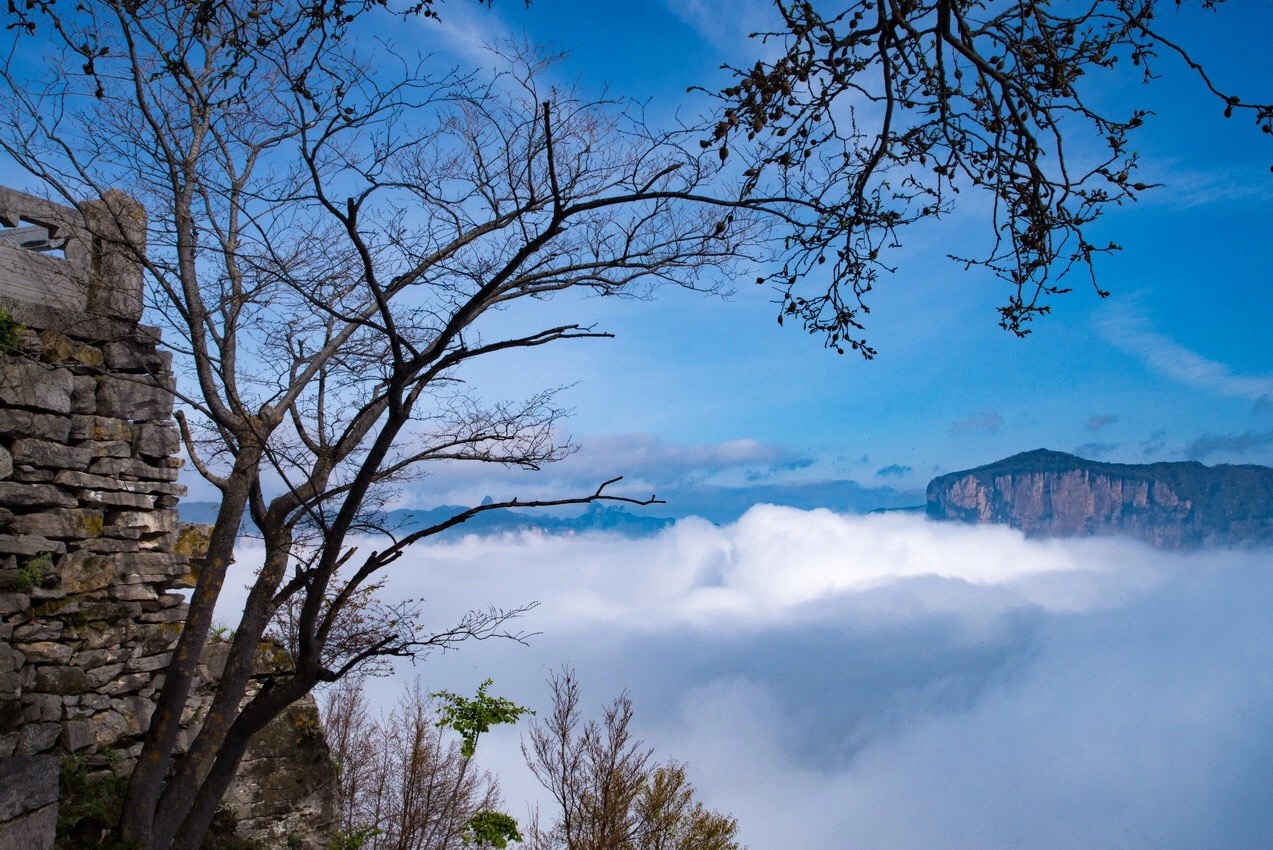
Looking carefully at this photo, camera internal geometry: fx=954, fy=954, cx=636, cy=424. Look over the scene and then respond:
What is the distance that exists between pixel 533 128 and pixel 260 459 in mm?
2978

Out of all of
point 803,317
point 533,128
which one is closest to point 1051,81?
point 803,317

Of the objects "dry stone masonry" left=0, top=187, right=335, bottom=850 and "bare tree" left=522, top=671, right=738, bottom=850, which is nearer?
"dry stone masonry" left=0, top=187, right=335, bottom=850

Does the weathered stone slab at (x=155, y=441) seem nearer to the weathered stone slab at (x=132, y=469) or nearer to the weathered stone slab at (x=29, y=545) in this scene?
the weathered stone slab at (x=132, y=469)

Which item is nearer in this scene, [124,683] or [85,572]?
[85,572]

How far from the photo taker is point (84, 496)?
6977 millimetres

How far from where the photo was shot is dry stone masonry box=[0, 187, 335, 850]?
6.61 metres

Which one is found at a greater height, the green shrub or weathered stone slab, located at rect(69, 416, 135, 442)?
weathered stone slab, located at rect(69, 416, 135, 442)

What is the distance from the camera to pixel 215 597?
6523 millimetres

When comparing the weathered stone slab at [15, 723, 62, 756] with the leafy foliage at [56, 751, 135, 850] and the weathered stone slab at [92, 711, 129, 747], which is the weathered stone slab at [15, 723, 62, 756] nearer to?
the leafy foliage at [56, 751, 135, 850]

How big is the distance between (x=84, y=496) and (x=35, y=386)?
0.86 meters

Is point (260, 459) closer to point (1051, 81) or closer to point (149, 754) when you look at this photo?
point (149, 754)

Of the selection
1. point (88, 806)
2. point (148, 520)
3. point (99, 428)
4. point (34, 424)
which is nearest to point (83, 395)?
point (99, 428)

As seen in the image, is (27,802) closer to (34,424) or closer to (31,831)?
(31,831)

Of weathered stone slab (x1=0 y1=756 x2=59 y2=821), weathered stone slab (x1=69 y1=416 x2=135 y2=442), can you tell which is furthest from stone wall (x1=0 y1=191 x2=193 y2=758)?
weathered stone slab (x1=0 y1=756 x2=59 y2=821)
